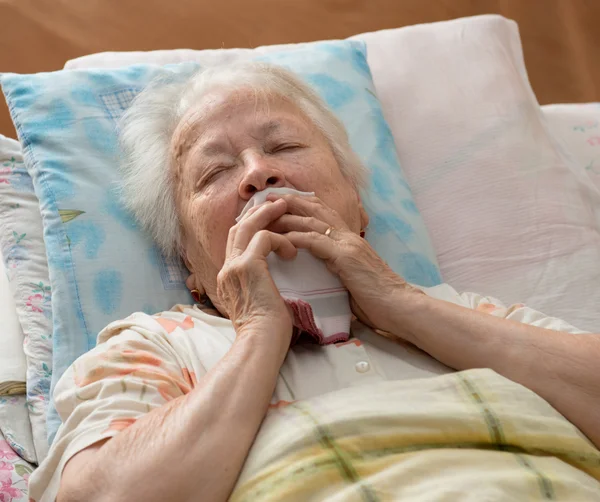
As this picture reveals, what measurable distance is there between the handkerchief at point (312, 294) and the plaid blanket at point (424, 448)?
205mm

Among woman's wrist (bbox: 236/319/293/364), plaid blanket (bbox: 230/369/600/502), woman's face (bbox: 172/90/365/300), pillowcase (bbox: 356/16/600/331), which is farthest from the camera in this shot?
pillowcase (bbox: 356/16/600/331)

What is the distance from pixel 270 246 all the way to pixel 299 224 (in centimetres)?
8

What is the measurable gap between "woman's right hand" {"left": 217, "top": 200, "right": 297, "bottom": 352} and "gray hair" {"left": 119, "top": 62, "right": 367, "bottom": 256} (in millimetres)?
327

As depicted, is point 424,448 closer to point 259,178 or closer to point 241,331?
point 241,331

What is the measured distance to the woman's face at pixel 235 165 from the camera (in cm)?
146

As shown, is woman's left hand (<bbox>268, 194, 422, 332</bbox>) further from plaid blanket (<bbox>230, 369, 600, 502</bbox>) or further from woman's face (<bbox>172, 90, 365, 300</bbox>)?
plaid blanket (<bbox>230, 369, 600, 502</bbox>)

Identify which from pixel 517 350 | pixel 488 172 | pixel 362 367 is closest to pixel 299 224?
pixel 362 367

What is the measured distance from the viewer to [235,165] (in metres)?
1.50

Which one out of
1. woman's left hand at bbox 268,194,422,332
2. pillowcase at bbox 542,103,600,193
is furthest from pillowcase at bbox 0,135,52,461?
pillowcase at bbox 542,103,600,193

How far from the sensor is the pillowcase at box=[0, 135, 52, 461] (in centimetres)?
151

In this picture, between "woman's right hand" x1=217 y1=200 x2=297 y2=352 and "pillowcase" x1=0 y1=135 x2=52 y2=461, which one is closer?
"woman's right hand" x1=217 y1=200 x2=297 y2=352

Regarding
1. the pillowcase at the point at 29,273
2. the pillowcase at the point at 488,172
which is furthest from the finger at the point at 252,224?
the pillowcase at the point at 488,172

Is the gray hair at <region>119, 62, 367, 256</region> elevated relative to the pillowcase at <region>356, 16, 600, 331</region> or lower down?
elevated

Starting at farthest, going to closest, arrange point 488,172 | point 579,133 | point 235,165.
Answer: point 579,133, point 488,172, point 235,165
